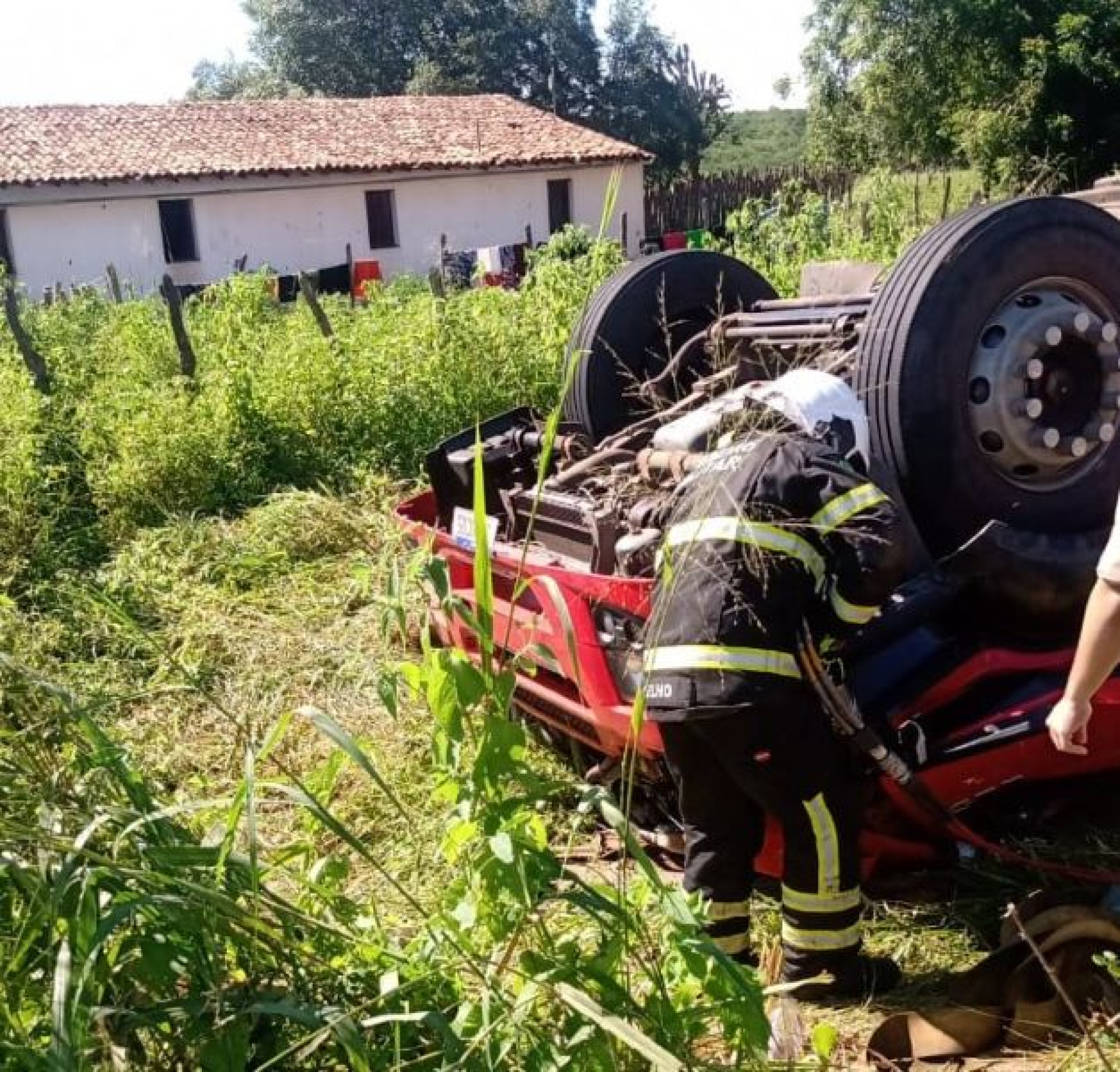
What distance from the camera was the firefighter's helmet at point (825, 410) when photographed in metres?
2.96

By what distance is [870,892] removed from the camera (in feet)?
10.8

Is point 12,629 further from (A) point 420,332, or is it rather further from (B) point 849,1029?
(B) point 849,1029

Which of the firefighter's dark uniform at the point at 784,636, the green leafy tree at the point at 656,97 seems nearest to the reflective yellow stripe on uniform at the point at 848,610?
the firefighter's dark uniform at the point at 784,636


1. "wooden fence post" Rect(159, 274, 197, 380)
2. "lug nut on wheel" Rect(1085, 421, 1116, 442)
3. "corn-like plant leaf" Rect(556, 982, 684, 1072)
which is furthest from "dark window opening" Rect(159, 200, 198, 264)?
"corn-like plant leaf" Rect(556, 982, 684, 1072)

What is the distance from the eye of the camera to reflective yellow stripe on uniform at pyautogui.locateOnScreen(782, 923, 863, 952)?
2875 millimetres

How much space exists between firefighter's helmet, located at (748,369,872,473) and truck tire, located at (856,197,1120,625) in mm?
323

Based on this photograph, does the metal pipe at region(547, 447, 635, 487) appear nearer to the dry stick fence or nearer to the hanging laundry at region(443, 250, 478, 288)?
the hanging laundry at region(443, 250, 478, 288)

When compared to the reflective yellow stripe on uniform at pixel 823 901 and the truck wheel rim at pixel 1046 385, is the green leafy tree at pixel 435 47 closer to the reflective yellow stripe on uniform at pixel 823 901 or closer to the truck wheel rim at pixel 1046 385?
the truck wheel rim at pixel 1046 385

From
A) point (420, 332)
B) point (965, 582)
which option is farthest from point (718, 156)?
point (965, 582)

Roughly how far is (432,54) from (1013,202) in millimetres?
50707

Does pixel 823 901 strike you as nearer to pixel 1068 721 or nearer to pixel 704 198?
pixel 1068 721

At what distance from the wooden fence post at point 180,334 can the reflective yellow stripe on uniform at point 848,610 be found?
6.11 metres

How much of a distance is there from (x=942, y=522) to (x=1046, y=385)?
523 millimetres

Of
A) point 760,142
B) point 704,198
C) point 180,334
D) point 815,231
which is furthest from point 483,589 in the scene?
point 760,142
